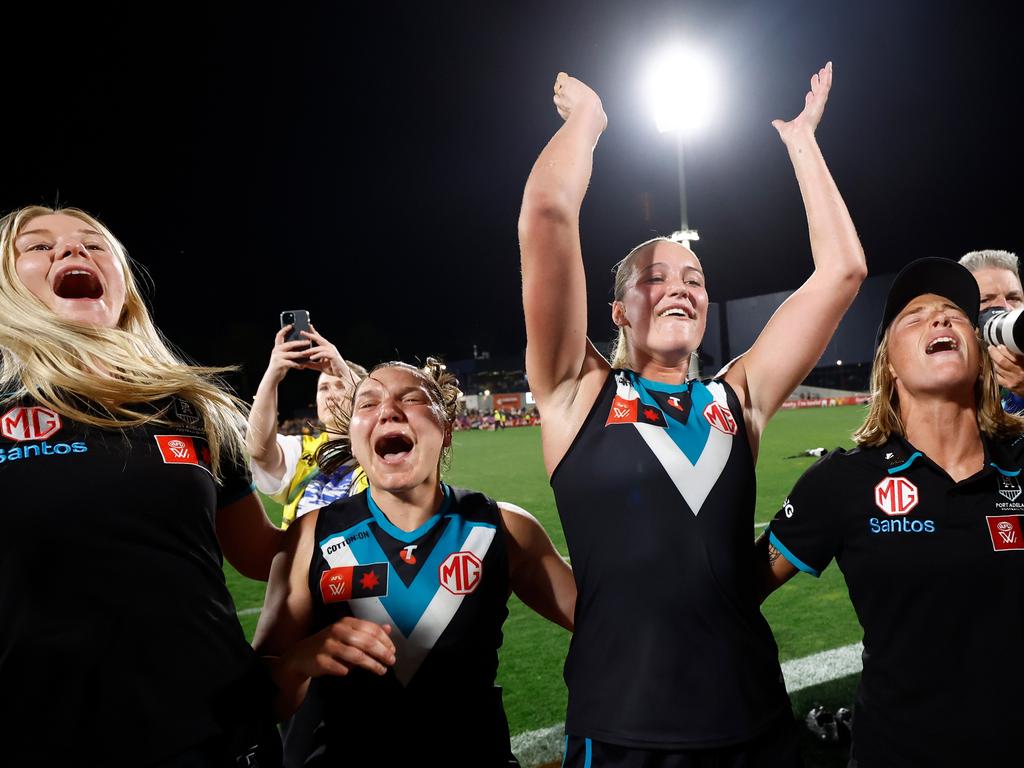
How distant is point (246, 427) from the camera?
2.11m

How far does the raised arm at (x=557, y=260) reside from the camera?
177 cm

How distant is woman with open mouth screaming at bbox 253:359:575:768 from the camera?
6.23 ft

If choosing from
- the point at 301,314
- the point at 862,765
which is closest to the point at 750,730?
the point at 862,765

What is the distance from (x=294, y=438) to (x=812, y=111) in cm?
373

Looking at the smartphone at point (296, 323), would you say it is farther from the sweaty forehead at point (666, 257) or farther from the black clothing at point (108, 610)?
the sweaty forehead at point (666, 257)

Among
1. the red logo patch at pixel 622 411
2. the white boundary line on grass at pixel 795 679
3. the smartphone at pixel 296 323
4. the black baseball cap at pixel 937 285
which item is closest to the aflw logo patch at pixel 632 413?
the red logo patch at pixel 622 411

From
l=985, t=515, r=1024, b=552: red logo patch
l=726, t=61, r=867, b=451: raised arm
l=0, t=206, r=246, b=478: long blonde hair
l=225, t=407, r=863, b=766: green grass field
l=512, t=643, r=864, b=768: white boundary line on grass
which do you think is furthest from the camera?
l=225, t=407, r=863, b=766: green grass field

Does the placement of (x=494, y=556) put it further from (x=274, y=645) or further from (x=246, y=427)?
(x=246, y=427)

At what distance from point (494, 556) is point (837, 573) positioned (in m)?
5.91

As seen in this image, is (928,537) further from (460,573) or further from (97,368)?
(97,368)

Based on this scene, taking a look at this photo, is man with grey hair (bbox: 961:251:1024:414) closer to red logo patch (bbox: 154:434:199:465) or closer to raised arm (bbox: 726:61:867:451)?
raised arm (bbox: 726:61:867:451)

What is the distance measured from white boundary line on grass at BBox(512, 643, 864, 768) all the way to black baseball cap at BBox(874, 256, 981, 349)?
2.13 meters

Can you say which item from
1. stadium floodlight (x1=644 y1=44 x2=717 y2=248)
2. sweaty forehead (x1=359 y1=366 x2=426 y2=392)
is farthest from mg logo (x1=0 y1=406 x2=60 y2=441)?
stadium floodlight (x1=644 y1=44 x2=717 y2=248)

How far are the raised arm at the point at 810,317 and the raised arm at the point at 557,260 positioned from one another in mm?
612
